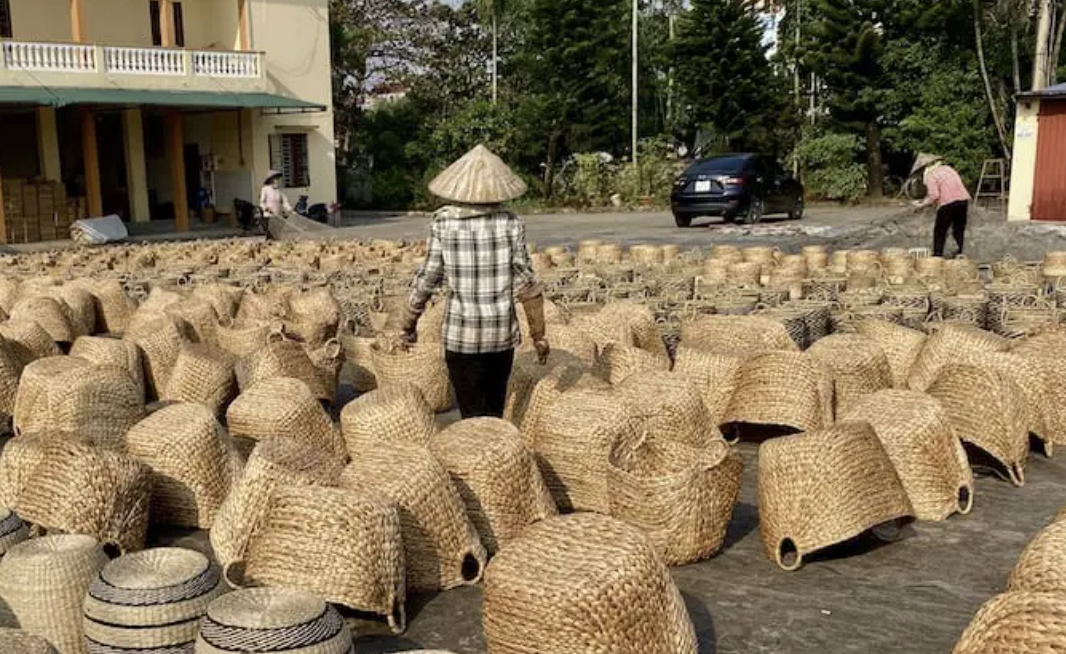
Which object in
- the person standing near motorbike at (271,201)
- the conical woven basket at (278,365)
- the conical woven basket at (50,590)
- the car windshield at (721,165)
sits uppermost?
the car windshield at (721,165)

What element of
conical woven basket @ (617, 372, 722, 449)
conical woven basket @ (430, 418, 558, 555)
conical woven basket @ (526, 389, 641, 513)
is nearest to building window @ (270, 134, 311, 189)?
conical woven basket @ (617, 372, 722, 449)

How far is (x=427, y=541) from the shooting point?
3.51 metres

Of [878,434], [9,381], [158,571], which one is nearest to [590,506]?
[878,434]

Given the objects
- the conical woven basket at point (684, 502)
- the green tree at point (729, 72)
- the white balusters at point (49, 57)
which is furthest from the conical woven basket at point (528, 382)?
the green tree at point (729, 72)

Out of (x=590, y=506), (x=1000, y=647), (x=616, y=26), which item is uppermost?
(x=616, y=26)

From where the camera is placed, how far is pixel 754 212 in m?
18.5

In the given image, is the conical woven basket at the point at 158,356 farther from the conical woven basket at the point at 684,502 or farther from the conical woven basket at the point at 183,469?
the conical woven basket at the point at 684,502


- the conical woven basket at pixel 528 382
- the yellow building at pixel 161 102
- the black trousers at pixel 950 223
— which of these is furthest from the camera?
the yellow building at pixel 161 102

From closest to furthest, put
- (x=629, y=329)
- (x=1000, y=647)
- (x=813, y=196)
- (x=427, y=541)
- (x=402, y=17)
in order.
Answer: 1. (x=1000, y=647)
2. (x=427, y=541)
3. (x=629, y=329)
4. (x=813, y=196)
5. (x=402, y=17)

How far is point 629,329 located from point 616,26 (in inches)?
984

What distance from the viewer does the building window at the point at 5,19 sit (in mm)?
20911

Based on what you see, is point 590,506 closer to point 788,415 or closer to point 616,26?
point 788,415

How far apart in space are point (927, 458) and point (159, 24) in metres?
23.0

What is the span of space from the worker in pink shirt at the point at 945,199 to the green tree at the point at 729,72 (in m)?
19.3
